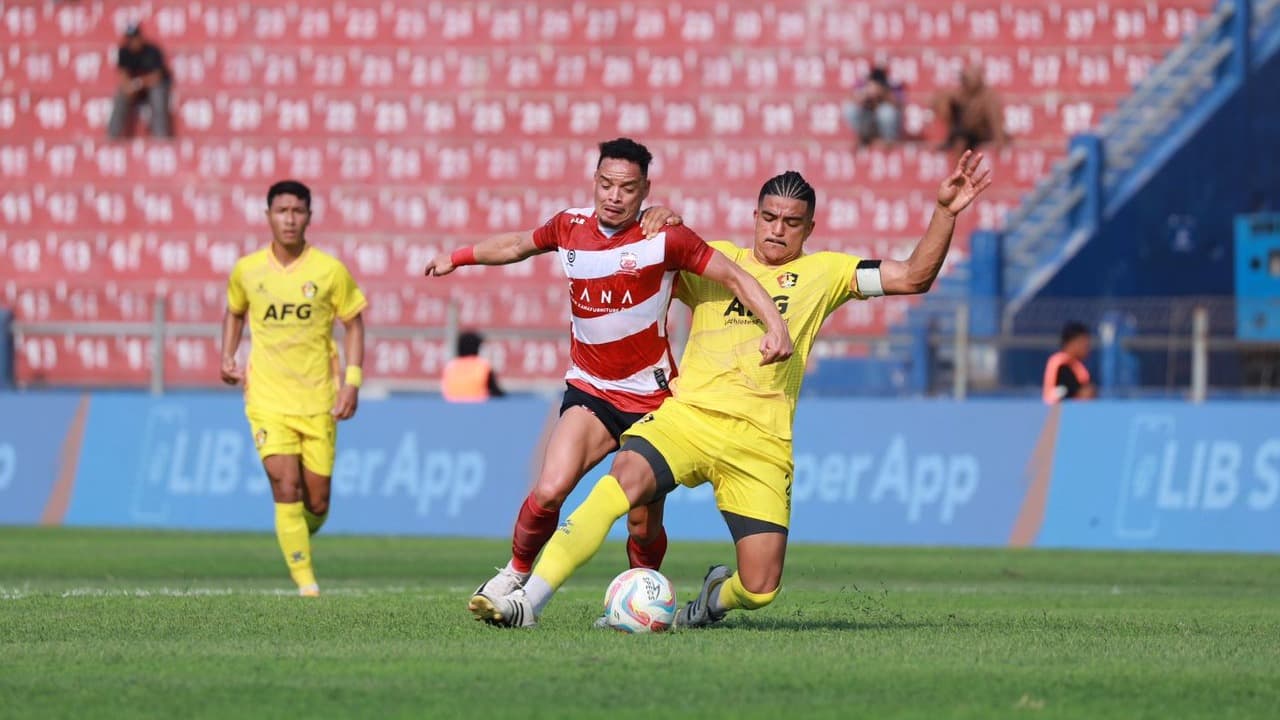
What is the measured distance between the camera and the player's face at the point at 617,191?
346 inches

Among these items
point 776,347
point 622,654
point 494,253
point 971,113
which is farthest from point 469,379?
point 622,654

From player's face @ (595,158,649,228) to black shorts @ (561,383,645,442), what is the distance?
77 cm

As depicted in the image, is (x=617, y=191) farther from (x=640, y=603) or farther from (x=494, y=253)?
(x=640, y=603)

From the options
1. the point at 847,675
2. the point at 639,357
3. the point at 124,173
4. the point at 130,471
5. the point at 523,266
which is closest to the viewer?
the point at 847,675

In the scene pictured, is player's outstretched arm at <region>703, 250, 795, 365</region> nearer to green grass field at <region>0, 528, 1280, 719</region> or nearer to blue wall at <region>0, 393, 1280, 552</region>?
green grass field at <region>0, 528, 1280, 719</region>

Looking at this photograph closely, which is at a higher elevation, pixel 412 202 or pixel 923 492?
pixel 412 202

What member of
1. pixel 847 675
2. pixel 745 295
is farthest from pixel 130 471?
pixel 847 675

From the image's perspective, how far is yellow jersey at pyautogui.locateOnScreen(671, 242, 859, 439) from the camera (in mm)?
8695

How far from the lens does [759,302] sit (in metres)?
8.41

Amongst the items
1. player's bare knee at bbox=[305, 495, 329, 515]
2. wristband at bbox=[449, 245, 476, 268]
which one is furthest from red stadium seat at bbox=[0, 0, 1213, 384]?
wristband at bbox=[449, 245, 476, 268]

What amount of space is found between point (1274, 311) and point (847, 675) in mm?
15199

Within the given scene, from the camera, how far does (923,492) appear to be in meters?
18.1

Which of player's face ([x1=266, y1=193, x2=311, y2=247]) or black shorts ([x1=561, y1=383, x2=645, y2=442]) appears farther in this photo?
player's face ([x1=266, y1=193, x2=311, y2=247])

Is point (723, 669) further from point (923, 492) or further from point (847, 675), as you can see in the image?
point (923, 492)
